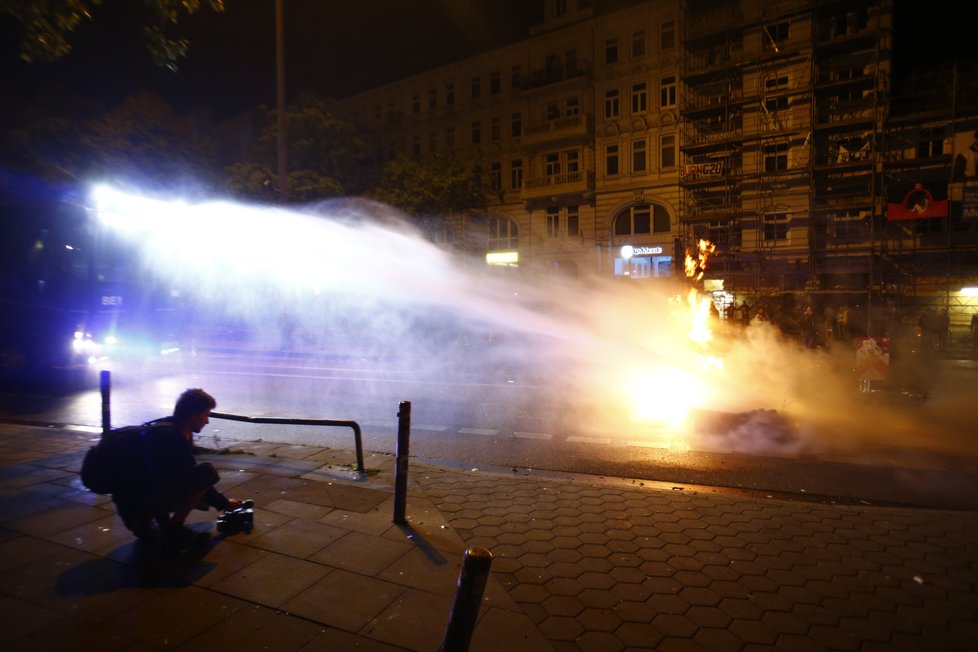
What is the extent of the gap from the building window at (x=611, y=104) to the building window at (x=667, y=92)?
233cm

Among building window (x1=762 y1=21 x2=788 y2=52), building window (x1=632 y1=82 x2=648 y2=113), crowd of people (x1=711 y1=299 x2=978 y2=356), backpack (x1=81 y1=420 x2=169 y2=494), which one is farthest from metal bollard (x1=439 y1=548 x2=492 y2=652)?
building window (x1=632 y1=82 x2=648 y2=113)

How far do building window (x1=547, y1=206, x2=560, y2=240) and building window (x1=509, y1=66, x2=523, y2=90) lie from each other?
7.69 m

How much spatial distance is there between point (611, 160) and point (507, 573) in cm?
2826

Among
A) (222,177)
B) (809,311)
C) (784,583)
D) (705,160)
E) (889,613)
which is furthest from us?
(705,160)

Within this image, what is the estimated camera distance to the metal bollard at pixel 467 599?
195 centimetres

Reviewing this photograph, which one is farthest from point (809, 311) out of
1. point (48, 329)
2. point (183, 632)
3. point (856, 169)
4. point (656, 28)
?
point (48, 329)

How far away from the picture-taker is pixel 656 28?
27500 mm

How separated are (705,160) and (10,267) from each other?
2730 centimetres

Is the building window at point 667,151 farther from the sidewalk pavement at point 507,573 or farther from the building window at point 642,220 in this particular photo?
the sidewalk pavement at point 507,573

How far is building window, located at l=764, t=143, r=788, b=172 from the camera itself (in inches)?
973

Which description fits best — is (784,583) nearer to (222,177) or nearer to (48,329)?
(48,329)

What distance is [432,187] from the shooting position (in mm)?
24531

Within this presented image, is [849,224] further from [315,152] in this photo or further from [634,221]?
[315,152]

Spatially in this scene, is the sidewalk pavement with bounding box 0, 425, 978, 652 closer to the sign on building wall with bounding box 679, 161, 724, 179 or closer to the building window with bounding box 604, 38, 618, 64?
the sign on building wall with bounding box 679, 161, 724, 179
